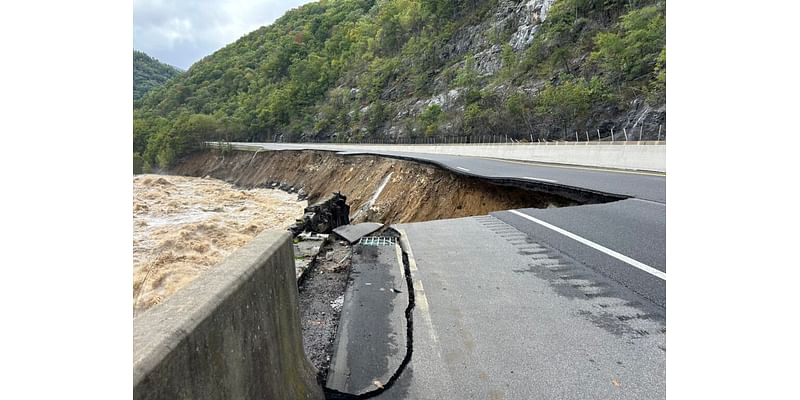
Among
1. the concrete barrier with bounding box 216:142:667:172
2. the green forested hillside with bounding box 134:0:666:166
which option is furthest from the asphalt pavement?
→ the green forested hillside with bounding box 134:0:666:166

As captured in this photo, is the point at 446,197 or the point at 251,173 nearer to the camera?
the point at 446,197

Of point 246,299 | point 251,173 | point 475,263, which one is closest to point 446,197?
point 475,263

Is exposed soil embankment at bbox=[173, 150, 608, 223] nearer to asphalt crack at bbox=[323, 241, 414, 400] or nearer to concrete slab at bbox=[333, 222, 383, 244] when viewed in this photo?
concrete slab at bbox=[333, 222, 383, 244]

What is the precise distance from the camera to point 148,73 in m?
149

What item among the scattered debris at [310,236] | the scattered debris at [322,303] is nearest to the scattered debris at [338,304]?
the scattered debris at [322,303]

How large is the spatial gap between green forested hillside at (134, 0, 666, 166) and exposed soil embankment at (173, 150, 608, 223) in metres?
17.6

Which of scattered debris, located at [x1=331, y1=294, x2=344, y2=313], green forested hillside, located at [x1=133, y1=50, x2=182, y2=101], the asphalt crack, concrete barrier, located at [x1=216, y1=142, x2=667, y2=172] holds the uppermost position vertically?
green forested hillside, located at [x1=133, y1=50, x2=182, y2=101]

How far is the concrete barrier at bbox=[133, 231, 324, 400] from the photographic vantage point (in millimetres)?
1210

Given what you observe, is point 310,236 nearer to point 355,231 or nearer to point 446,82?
point 355,231

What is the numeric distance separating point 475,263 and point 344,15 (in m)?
149

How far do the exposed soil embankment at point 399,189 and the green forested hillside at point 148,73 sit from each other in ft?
371

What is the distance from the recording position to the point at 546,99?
38062mm

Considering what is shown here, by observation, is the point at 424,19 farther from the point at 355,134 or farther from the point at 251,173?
the point at 251,173

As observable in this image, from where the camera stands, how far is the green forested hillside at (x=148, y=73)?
135 meters
